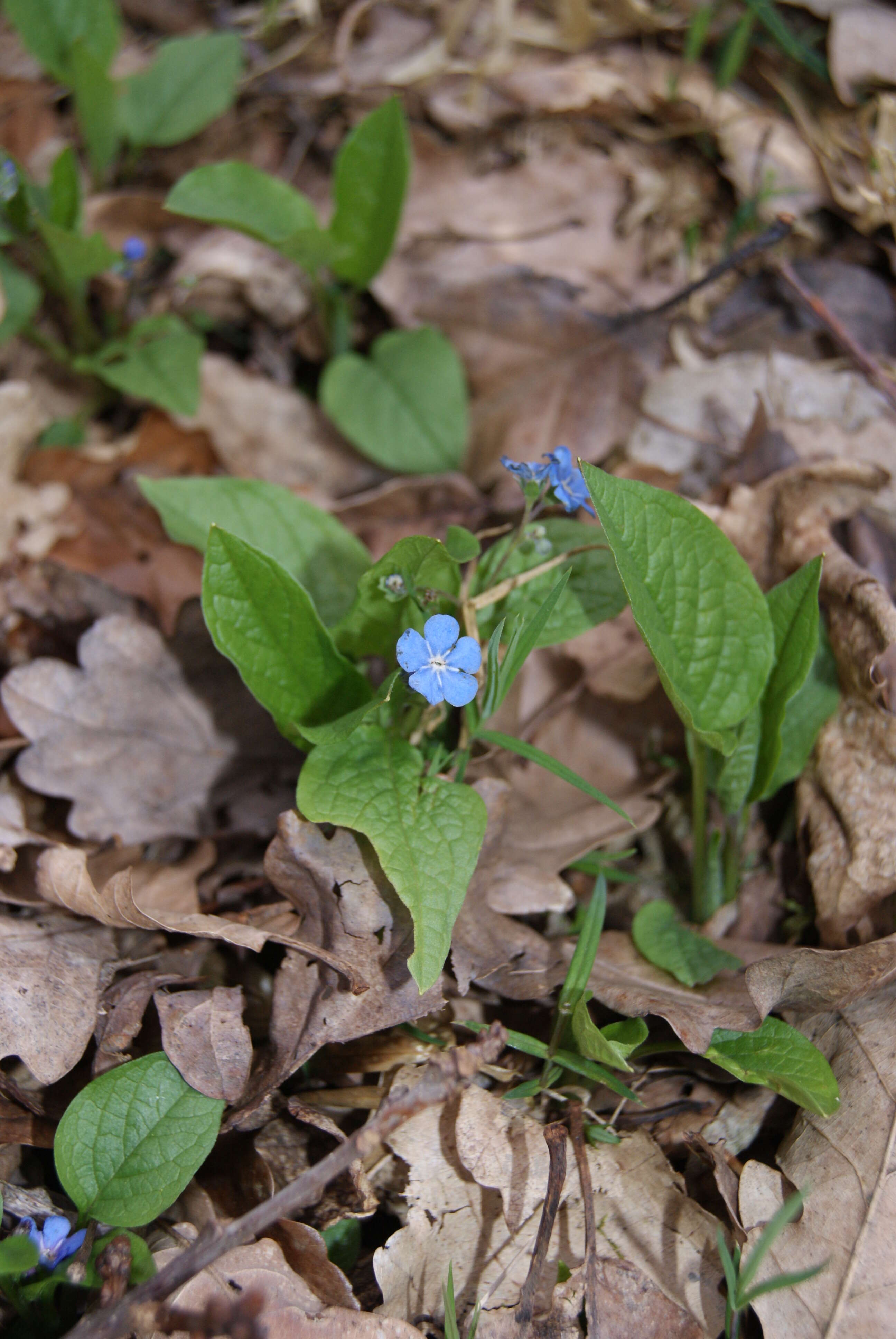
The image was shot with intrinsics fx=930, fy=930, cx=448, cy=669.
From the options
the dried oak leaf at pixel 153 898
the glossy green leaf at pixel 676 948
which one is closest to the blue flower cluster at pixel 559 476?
the glossy green leaf at pixel 676 948

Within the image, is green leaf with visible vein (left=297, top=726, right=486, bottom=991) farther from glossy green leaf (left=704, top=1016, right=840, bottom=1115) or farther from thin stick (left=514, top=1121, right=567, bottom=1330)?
glossy green leaf (left=704, top=1016, right=840, bottom=1115)

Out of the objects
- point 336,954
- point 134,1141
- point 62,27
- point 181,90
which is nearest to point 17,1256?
point 134,1141

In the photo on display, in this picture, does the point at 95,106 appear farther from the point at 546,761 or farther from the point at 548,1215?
the point at 548,1215

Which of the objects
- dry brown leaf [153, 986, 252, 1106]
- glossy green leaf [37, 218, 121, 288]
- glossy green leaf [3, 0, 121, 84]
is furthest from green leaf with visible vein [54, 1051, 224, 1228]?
glossy green leaf [3, 0, 121, 84]

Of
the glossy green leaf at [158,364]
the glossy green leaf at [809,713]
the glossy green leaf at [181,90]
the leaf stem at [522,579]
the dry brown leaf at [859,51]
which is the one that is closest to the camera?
the leaf stem at [522,579]

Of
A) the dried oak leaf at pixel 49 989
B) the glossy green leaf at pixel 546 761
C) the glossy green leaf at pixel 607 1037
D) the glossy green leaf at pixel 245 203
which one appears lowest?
the glossy green leaf at pixel 607 1037

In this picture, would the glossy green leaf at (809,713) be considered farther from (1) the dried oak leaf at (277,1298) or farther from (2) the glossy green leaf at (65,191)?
(2) the glossy green leaf at (65,191)
